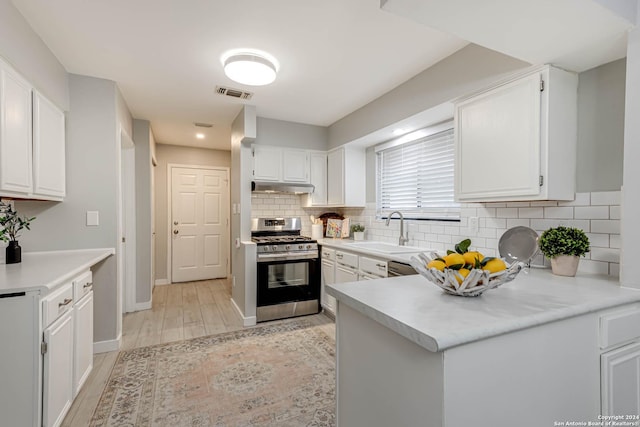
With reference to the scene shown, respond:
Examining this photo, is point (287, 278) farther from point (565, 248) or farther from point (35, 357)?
point (565, 248)

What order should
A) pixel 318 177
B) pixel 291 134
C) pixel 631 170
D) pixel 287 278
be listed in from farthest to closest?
pixel 318 177
pixel 291 134
pixel 287 278
pixel 631 170

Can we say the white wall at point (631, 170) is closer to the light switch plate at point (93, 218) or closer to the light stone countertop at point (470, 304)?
the light stone countertop at point (470, 304)

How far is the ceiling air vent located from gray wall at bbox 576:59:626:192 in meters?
2.66

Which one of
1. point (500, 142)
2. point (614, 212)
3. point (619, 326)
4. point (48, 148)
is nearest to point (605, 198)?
point (614, 212)

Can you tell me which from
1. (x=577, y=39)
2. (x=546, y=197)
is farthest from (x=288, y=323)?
(x=577, y=39)

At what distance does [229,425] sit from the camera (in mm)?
1762

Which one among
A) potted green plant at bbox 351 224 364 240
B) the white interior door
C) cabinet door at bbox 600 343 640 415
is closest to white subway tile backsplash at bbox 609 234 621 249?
cabinet door at bbox 600 343 640 415

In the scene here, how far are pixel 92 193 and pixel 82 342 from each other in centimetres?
125

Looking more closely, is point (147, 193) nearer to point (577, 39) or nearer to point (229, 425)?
point (229, 425)

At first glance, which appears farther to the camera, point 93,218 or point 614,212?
point 93,218

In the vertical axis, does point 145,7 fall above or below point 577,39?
above

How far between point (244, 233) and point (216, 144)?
2.45 m

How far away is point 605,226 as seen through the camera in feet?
5.52

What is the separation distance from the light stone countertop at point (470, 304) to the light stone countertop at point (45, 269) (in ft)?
4.80
